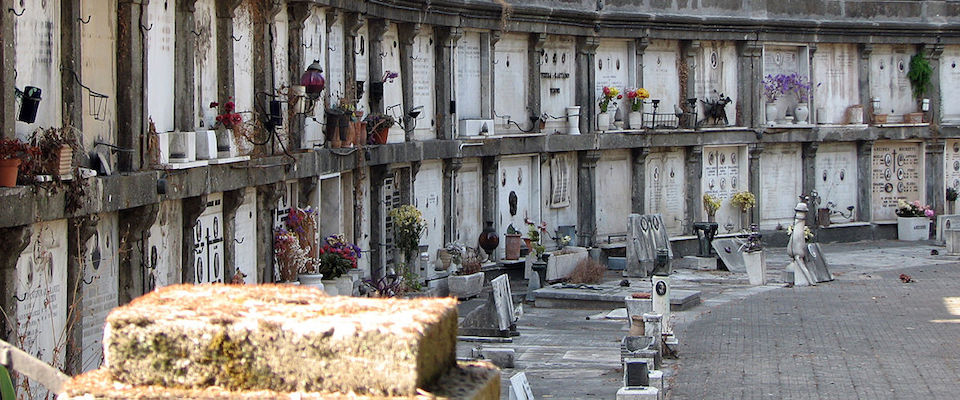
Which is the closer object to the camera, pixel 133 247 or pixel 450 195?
pixel 133 247

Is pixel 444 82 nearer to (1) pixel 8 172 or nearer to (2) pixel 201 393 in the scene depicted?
(1) pixel 8 172

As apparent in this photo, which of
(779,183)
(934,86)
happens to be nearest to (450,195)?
(779,183)

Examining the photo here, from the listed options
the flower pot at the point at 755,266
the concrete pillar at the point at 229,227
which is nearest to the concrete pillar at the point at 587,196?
the flower pot at the point at 755,266

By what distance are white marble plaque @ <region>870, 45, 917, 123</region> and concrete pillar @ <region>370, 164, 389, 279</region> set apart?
1527 centimetres

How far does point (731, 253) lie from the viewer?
26969 millimetres

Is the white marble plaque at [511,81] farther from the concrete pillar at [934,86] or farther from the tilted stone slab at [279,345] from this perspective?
the tilted stone slab at [279,345]

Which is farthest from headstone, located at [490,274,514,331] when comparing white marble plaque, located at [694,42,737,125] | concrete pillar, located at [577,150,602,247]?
white marble plaque, located at [694,42,737,125]

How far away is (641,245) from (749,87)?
704cm

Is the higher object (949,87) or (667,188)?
(949,87)

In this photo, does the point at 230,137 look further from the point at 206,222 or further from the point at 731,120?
the point at 731,120

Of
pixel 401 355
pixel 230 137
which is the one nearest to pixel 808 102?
pixel 230 137

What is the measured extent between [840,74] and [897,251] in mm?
4747

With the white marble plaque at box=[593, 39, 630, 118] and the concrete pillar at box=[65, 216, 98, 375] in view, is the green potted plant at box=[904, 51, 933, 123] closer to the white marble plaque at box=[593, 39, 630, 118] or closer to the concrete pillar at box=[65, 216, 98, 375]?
the white marble plaque at box=[593, 39, 630, 118]

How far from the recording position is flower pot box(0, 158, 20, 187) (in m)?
9.31
